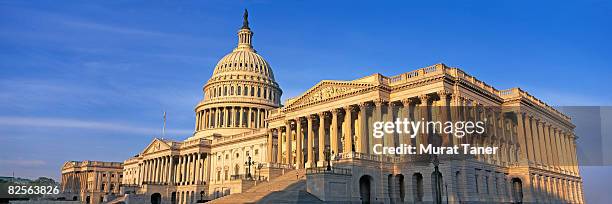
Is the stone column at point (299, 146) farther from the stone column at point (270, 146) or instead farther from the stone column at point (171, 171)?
the stone column at point (171, 171)

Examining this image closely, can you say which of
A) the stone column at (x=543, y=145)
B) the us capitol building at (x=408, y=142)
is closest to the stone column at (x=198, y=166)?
the us capitol building at (x=408, y=142)

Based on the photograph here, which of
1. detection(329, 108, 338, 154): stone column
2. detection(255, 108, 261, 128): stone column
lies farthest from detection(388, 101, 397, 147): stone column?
detection(255, 108, 261, 128): stone column

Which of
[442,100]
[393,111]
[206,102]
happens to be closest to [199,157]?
[206,102]

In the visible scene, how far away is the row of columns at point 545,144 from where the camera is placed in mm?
69438

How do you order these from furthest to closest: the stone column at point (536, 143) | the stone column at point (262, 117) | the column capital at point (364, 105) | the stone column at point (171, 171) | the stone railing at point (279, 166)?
the stone column at point (262, 117), the stone column at point (171, 171), the stone railing at point (279, 166), the stone column at point (536, 143), the column capital at point (364, 105)

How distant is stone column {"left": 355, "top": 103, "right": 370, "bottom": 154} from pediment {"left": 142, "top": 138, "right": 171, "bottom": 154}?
211 ft

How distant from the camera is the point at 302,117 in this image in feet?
241

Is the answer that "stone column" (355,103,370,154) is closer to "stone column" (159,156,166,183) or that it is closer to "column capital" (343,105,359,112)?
"column capital" (343,105,359,112)

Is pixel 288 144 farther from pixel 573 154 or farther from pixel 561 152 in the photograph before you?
pixel 573 154

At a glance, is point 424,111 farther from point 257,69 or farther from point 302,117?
point 257,69

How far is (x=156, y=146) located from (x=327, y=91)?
6498cm

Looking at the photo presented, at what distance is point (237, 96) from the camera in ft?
419

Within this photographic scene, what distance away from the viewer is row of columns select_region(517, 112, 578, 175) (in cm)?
6944

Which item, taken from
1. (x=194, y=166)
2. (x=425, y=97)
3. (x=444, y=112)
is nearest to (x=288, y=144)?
(x=425, y=97)
